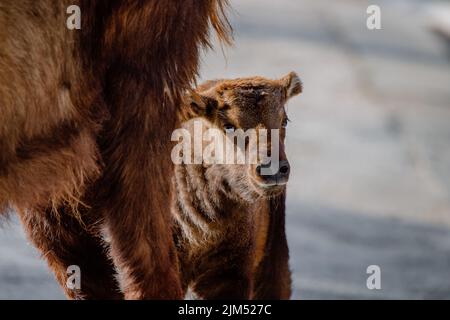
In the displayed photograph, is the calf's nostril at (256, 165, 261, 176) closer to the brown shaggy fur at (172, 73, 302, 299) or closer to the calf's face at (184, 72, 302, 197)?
the calf's face at (184, 72, 302, 197)

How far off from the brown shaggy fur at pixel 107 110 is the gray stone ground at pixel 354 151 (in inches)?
30.9

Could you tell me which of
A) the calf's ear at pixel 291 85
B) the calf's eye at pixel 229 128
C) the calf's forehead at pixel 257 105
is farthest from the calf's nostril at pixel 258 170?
the calf's ear at pixel 291 85

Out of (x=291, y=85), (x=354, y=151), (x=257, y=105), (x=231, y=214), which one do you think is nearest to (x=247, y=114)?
(x=257, y=105)

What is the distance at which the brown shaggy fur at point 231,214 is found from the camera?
531cm

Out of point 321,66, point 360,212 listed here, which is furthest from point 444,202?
point 321,66

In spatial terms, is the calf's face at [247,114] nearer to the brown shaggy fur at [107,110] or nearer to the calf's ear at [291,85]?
the calf's ear at [291,85]

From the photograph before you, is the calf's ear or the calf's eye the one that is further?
the calf's ear

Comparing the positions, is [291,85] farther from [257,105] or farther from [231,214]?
[231,214]

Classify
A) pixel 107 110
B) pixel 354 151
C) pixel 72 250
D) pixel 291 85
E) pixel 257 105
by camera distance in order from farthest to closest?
pixel 354 151 → pixel 291 85 → pixel 257 105 → pixel 72 250 → pixel 107 110

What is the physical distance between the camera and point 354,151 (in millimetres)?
11180

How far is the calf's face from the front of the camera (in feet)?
16.9

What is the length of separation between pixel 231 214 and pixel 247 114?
445 mm

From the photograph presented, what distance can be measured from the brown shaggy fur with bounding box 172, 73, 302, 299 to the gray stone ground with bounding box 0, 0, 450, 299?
436 millimetres

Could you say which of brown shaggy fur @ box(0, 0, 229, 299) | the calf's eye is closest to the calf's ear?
the calf's eye
